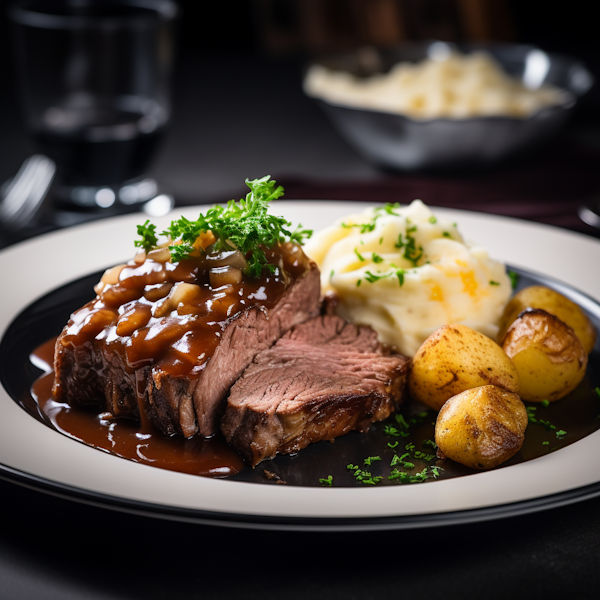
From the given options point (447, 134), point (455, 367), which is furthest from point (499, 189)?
point (455, 367)

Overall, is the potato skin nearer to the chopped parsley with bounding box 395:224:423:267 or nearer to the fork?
the chopped parsley with bounding box 395:224:423:267

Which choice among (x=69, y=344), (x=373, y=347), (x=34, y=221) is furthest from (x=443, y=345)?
(x=34, y=221)

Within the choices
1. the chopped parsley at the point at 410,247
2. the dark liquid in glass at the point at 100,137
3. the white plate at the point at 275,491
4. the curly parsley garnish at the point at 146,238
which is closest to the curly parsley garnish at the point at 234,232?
the curly parsley garnish at the point at 146,238

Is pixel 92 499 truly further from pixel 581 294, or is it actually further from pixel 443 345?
pixel 581 294

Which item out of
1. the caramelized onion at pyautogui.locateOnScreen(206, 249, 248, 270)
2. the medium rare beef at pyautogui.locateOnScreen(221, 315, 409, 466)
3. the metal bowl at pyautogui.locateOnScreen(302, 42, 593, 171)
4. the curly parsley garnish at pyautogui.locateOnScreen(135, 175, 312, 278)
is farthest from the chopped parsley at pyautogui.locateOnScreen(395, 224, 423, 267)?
the metal bowl at pyautogui.locateOnScreen(302, 42, 593, 171)

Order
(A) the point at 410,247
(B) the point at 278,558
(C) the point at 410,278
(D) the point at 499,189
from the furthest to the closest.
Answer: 1. (D) the point at 499,189
2. (A) the point at 410,247
3. (C) the point at 410,278
4. (B) the point at 278,558

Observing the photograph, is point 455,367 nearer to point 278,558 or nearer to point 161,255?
point 278,558

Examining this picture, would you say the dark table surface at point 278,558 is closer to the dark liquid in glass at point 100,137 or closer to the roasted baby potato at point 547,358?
the roasted baby potato at point 547,358
